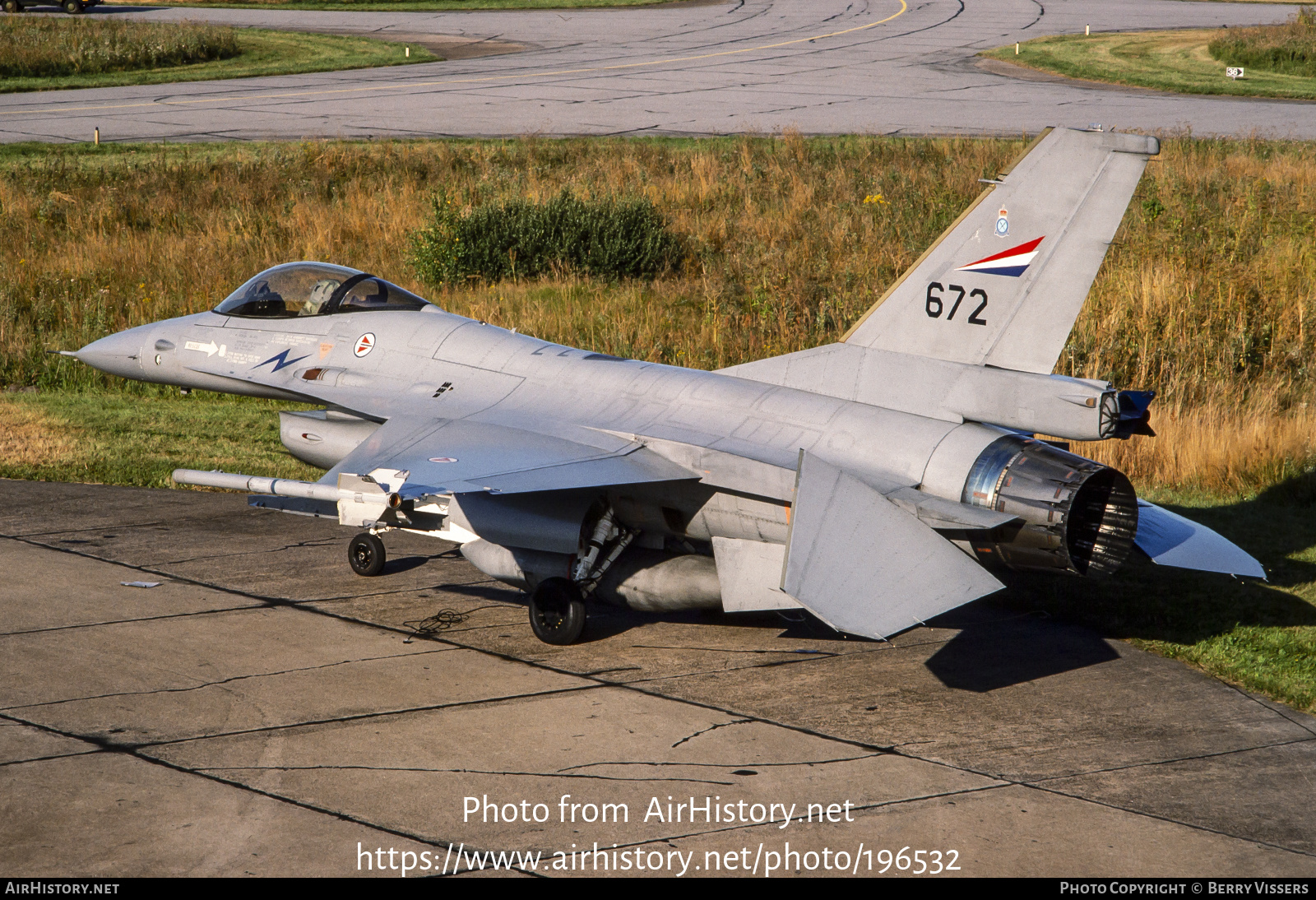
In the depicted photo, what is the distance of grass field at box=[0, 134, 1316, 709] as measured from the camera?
1180 cm

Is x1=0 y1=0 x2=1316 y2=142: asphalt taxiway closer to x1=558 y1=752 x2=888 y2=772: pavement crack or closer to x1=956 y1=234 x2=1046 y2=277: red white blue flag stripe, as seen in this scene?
x1=956 y1=234 x2=1046 y2=277: red white blue flag stripe

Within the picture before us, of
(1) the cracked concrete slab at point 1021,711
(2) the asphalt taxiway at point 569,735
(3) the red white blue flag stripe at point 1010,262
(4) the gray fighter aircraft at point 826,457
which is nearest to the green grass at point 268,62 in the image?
(2) the asphalt taxiway at point 569,735

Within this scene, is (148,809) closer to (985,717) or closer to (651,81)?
(985,717)

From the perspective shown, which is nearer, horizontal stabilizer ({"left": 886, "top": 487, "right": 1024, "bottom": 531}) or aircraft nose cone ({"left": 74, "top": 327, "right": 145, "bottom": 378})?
horizontal stabilizer ({"left": 886, "top": 487, "right": 1024, "bottom": 531})

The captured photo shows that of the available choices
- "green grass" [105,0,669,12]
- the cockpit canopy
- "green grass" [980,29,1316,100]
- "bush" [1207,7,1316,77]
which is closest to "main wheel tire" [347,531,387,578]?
the cockpit canopy

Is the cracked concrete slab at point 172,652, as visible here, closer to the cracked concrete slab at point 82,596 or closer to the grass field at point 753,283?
the cracked concrete slab at point 82,596

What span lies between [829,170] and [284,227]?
35.4 ft

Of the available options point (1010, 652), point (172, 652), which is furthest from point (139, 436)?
point (1010, 652)

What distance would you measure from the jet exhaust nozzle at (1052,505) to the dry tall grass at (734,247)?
5341 mm

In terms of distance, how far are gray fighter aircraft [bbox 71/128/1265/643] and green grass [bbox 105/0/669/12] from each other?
157 feet

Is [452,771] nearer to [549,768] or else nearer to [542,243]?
[549,768]

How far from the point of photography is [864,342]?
8906 mm

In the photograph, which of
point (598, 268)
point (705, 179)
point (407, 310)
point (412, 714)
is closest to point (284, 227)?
point (598, 268)

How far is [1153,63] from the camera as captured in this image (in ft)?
134
